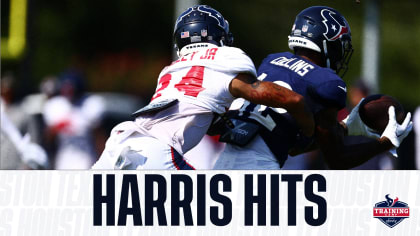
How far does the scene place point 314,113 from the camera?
4906mm

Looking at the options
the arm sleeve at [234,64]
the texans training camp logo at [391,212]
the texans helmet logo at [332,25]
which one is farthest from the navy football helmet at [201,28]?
the texans training camp logo at [391,212]

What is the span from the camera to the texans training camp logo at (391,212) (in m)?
4.19

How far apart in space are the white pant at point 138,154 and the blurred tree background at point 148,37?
15996 mm

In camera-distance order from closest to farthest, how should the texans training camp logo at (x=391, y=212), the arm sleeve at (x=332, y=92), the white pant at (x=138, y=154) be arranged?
the texans training camp logo at (x=391, y=212) → the white pant at (x=138, y=154) → the arm sleeve at (x=332, y=92)

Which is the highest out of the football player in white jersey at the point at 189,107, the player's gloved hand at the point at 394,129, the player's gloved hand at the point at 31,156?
the football player in white jersey at the point at 189,107

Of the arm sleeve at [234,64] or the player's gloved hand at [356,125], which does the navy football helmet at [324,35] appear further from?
the arm sleeve at [234,64]

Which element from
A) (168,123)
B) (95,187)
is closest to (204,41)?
(168,123)

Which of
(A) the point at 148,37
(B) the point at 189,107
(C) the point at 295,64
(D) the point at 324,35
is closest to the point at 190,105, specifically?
(B) the point at 189,107

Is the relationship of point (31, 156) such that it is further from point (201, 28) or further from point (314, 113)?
point (314, 113)

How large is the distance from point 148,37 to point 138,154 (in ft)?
57.4

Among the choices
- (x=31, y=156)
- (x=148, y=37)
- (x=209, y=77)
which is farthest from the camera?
(x=148, y=37)

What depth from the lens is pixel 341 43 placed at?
206 inches

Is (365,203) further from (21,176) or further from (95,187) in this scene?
(21,176)

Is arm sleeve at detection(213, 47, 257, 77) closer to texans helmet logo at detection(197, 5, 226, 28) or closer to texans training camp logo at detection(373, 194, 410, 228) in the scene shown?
texans helmet logo at detection(197, 5, 226, 28)
